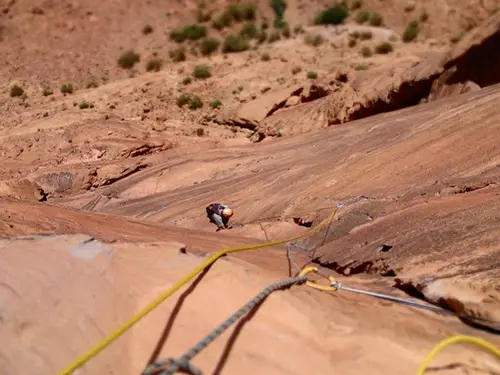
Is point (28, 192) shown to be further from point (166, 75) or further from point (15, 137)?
point (166, 75)

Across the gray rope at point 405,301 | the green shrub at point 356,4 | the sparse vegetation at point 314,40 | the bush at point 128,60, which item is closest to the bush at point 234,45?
the sparse vegetation at point 314,40

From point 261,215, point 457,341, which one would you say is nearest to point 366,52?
point 261,215

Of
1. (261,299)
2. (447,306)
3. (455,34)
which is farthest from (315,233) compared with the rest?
(455,34)

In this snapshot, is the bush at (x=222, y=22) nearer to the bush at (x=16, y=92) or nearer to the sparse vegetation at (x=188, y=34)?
the sparse vegetation at (x=188, y=34)

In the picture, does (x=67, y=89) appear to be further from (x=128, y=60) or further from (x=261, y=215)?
(x=261, y=215)

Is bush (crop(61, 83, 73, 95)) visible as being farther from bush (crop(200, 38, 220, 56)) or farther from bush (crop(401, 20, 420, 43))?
bush (crop(401, 20, 420, 43))

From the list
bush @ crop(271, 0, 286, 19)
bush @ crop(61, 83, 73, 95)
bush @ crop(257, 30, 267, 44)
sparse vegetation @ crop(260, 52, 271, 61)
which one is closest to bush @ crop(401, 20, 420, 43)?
bush @ crop(257, 30, 267, 44)

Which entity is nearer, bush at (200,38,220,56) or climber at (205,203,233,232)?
climber at (205,203,233,232)
